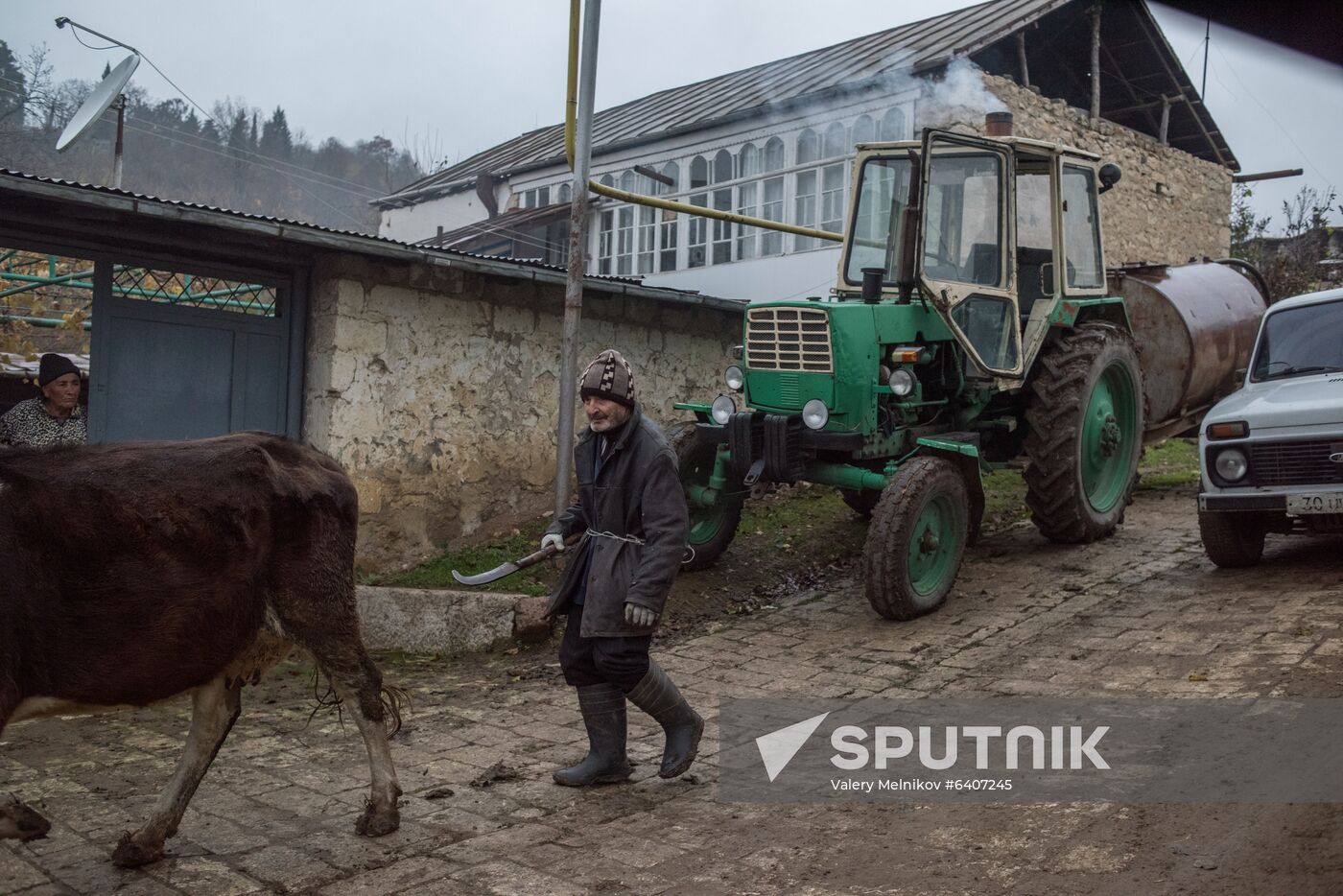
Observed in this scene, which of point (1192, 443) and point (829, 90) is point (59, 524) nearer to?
point (829, 90)

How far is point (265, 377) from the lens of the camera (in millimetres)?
9055

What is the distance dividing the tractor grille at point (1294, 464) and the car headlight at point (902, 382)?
2.40 m

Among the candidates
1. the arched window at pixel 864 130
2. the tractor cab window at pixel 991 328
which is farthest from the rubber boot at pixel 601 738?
the arched window at pixel 864 130

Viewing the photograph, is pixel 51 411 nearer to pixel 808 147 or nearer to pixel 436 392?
pixel 436 392

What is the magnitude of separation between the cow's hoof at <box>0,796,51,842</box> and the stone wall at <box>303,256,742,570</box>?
524 cm

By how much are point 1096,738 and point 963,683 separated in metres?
1.14

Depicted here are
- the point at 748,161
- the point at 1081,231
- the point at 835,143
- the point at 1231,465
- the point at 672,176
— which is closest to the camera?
the point at 1231,465

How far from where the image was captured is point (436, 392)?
9.68 metres

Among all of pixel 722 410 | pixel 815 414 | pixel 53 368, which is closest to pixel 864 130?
pixel 722 410

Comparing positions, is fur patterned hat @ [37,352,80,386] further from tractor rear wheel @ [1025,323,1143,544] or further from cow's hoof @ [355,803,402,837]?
tractor rear wheel @ [1025,323,1143,544]

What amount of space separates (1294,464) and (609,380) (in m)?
5.20

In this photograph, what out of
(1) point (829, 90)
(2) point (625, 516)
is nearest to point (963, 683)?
(2) point (625, 516)

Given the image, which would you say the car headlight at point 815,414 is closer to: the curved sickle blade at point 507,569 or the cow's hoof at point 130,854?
the curved sickle blade at point 507,569

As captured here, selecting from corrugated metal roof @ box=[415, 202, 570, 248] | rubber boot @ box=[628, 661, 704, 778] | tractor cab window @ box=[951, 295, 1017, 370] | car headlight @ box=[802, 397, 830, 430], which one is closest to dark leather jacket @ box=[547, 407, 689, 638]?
rubber boot @ box=[628, 661, 704, 778]
